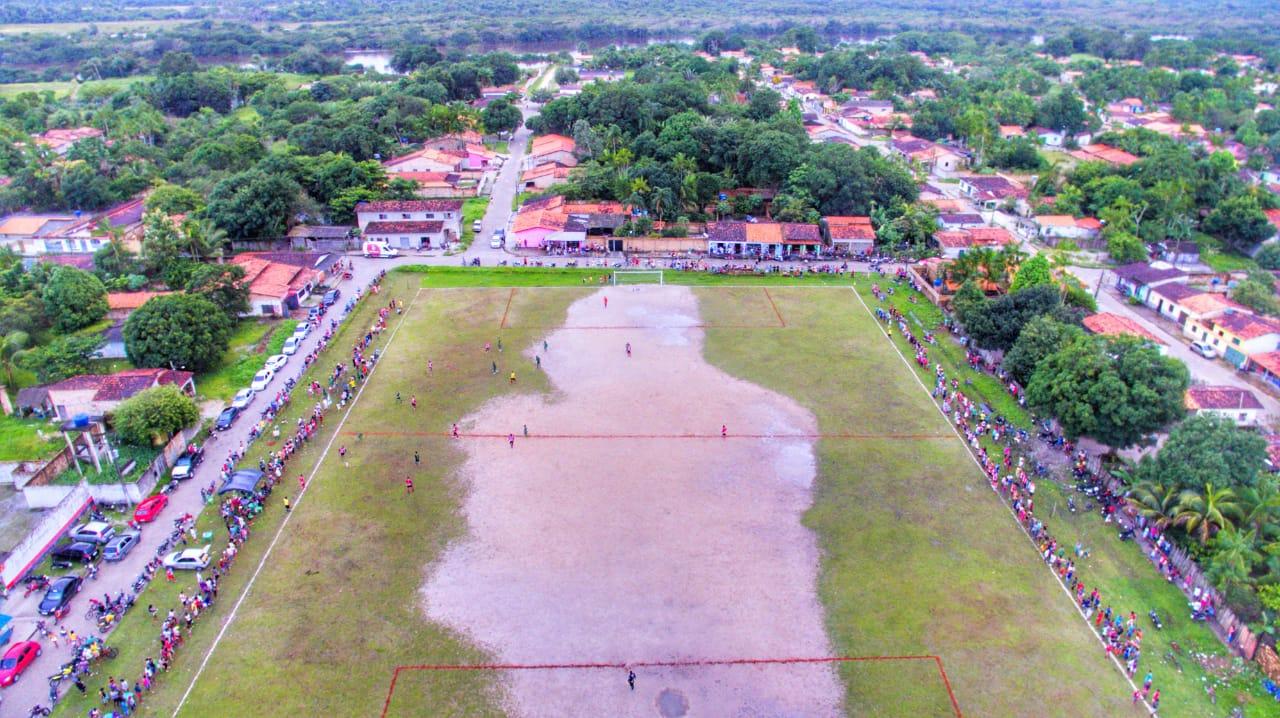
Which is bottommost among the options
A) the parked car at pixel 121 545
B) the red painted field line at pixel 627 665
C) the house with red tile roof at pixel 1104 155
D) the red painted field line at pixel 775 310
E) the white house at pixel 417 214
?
the red painted field line at pixel 627 665

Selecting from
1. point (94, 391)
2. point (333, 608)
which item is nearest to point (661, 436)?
point (333, 608)

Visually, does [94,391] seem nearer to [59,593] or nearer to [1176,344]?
[59,593]

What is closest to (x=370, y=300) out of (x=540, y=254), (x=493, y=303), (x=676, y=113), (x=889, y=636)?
(x=493, y=303)

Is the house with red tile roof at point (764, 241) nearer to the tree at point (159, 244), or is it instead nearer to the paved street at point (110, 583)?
the paved street at point (110, 583)

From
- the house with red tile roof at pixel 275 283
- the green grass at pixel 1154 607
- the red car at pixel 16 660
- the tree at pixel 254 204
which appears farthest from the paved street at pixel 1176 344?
the tree at pixel 254 204

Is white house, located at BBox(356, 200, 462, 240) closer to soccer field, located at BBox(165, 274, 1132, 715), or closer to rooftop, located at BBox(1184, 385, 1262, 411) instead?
soccer field, located at BBox(165, 274, 1132, 715)

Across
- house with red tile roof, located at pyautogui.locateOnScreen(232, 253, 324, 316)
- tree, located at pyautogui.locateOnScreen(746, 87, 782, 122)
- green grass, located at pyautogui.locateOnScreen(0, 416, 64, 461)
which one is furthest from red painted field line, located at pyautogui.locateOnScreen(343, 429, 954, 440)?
tree, located at pyautogui.locateOnScreen(746, 87, 782, 122)
